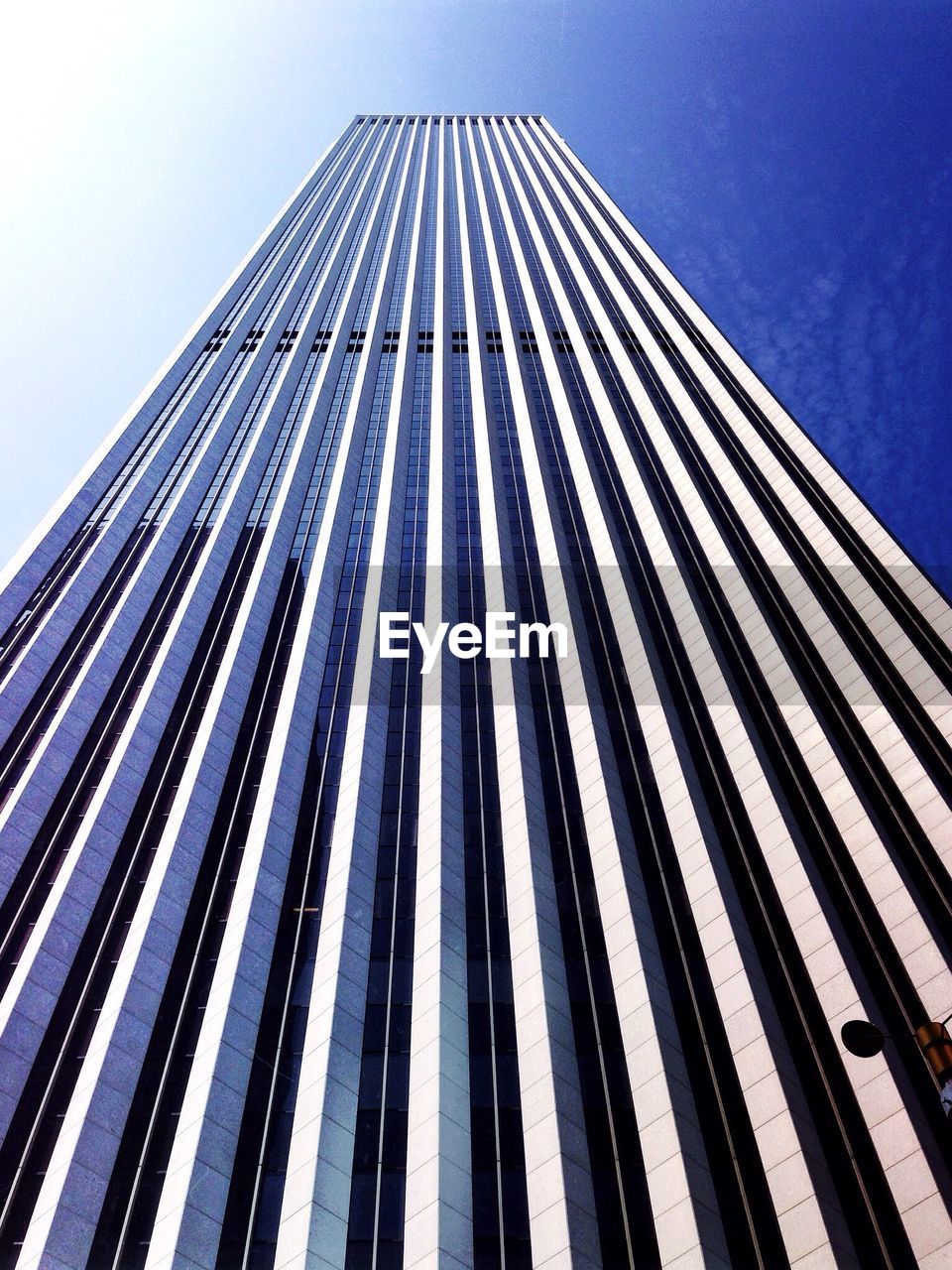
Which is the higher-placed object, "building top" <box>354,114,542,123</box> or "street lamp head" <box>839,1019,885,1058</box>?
"building top" <box>354,114,542,123</box>

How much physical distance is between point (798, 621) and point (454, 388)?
36665 mm

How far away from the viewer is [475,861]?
27.7 m

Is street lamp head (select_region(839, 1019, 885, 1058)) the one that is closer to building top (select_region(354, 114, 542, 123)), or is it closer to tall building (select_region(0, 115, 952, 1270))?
tall building (select_region(0, 115, 952, 1270))

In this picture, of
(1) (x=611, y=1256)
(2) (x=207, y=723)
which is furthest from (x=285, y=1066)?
(2) (x=207, y=723)

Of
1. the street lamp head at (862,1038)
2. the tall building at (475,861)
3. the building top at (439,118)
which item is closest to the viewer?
the street lamp head at (862,1038)

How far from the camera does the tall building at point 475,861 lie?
771 inches

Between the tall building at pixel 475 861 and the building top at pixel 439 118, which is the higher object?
the building top at pixel 439 118

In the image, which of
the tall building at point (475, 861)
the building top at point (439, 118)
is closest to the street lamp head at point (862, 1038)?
the tall building at point (475, 861)

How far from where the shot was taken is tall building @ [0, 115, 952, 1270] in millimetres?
19594

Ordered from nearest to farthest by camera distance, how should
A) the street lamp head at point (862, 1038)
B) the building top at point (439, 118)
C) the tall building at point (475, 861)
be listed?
1. the street lamp head at point (862, 1038)
2. the tall building at point (475, 861)
3. the building top at point (439, 118)

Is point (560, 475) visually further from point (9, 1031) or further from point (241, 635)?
point (9, 1031)

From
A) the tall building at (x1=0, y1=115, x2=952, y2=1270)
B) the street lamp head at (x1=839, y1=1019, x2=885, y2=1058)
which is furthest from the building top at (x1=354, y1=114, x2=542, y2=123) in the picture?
Answer: the street lamp head at (x1=839, y1=1019, x2=885, y2=1058)

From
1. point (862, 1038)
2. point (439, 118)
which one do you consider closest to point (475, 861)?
point (862, 1038)

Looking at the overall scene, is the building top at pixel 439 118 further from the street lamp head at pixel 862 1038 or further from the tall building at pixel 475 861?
the street lamp head at pixel 862 1038
